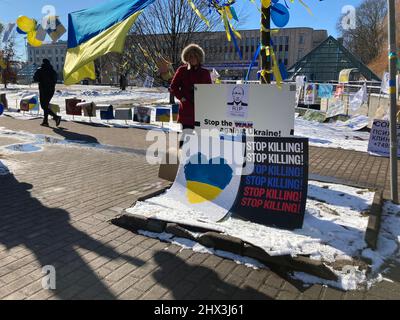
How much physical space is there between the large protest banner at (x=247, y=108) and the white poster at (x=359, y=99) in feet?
35.4

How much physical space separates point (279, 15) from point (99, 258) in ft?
12.0

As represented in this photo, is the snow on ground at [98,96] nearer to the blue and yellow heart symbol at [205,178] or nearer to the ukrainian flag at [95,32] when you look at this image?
the ukrainian flag at [95,32]

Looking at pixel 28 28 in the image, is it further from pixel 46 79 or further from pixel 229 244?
pixel 229 244

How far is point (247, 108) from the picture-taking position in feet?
16.4

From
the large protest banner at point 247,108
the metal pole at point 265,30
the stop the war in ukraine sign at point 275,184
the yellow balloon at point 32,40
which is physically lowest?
the stop the war in ukraine sign at point 275,184

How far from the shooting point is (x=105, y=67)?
2165 inches

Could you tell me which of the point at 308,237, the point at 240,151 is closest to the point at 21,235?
the point at 240,151

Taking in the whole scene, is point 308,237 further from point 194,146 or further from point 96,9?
point 96,9

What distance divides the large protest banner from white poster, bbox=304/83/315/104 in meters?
14.6

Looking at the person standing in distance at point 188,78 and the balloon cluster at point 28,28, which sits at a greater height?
the balloon cluster at point 28,28

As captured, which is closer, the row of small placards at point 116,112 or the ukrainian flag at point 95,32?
the ukrainian flag at point 95,32

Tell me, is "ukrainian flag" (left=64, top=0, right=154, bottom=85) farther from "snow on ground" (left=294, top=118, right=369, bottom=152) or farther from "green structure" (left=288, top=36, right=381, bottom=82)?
"green structure" (left=288, top=36, right=381, bottom=82)

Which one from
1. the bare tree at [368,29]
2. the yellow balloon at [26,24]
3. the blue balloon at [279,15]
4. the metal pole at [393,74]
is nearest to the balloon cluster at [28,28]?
the yellow balloon at [26,24]

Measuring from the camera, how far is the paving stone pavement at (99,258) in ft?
9.56
